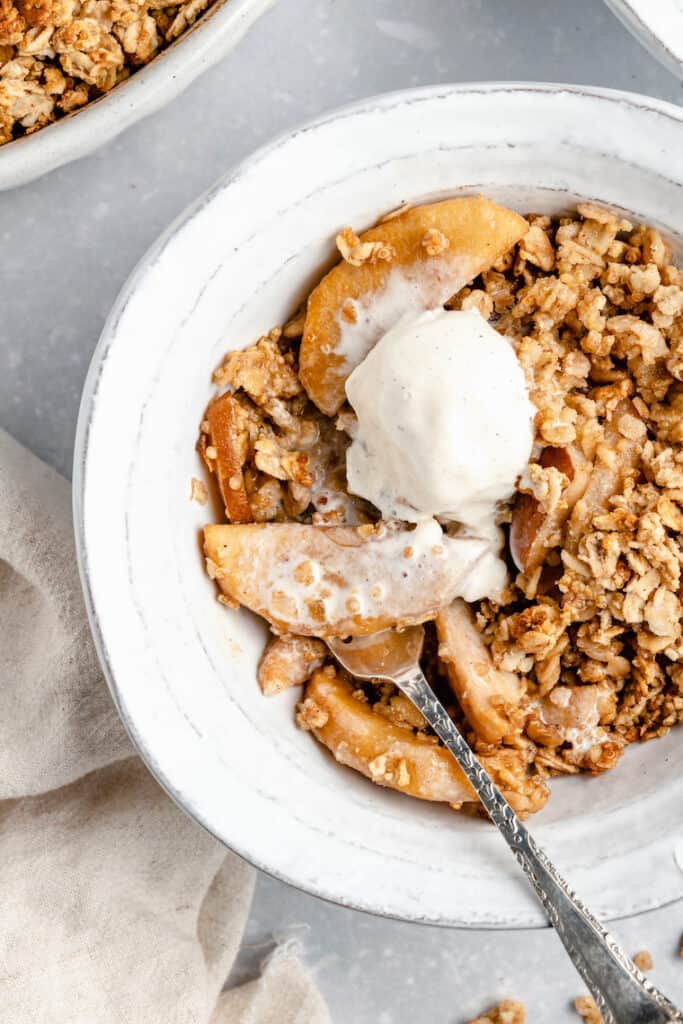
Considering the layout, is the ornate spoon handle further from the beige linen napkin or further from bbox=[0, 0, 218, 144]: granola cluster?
bbox=[0, 0, 218, 144]: granola cluster

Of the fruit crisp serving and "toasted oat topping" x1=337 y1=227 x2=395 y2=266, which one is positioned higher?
"toasted oat topping" x1=337 y1=227 x2=395 y2=266

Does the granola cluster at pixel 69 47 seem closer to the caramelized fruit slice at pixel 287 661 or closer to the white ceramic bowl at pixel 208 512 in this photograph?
the white ceramic bowl at pixel 208 512

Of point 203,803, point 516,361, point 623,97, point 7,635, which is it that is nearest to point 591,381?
point 516,361

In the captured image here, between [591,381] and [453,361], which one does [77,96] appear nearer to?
[453,361]

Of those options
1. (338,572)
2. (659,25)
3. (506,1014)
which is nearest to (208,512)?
(338,572)

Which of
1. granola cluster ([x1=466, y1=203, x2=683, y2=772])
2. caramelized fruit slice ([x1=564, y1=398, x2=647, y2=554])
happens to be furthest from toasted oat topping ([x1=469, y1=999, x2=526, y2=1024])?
caramelized fruit slice ([x1=564, y1=398, x2=647, y2=554])

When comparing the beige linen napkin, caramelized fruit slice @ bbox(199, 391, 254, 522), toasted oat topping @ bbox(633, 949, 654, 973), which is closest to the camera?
caramelized fruit slice @ bbox(199, 391, 254, 522)

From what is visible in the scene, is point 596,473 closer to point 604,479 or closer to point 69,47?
point 604,479
